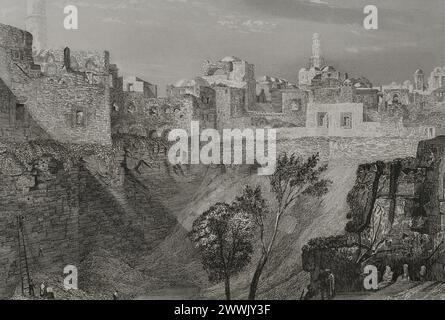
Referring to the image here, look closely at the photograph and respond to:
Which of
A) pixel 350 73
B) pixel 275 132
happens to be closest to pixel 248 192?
pixel 275 132

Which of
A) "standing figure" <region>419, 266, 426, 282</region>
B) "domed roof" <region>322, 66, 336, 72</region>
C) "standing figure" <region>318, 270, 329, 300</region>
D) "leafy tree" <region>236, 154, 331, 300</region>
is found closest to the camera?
"standing figure" <region>318, 270, 329, 300</region>

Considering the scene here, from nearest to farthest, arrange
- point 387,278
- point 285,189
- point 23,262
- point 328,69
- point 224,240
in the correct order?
1. point 23,262
2. point 387,278
3. point 224,240
4. point 285,189
5. point 328,69

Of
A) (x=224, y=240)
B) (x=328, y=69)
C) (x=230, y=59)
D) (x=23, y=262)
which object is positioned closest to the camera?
(x=23, y=262)

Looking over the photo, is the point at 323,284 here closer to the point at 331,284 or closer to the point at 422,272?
the point at 331,284

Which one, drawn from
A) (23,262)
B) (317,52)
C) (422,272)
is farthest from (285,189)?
(23,262)

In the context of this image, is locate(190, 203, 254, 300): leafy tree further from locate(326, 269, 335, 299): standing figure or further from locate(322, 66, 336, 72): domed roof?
locate(322, 66, 336, 72): domed roof

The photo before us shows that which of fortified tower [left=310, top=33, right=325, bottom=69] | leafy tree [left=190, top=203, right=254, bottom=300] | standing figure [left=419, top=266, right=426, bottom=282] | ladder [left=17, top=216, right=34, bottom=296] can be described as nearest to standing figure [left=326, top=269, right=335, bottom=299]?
leafy tree [left=190, top=203, right=254, bottom=300]
